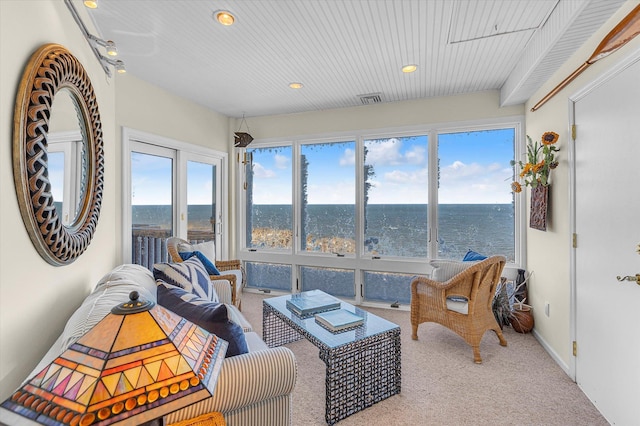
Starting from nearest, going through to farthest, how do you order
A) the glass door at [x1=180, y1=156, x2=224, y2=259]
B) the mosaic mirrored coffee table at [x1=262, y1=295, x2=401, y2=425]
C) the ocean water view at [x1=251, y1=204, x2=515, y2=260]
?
1. the mosaic mirrored coffee table at [x1=262, y1=295, x2=401, y2=425]
2. the ocean water view at [x1=251, y1=204, x2=515, y2=260]
3. the glass door at [x1=180, y1=156, x2=224, y2=259]

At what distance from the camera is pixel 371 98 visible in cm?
375

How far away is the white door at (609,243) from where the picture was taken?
1661mm

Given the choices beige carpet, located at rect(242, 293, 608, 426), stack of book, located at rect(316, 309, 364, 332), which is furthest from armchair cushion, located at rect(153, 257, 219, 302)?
beige carpet, located at rect(242, 293, 608, 426)

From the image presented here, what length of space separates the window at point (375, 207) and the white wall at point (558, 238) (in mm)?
639

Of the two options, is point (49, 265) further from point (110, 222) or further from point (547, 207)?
point (547, 207)

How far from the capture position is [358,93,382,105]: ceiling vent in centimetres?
365

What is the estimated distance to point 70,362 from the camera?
26.2 inches

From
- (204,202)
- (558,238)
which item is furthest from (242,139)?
(558,238)

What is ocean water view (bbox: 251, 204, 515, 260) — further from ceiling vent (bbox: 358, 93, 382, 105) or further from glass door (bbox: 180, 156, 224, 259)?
ceiling vent (bbox: 358, 93, 382, 105)

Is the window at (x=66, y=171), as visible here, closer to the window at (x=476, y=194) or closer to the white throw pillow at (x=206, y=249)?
the white throw pillow at (x=206, y=249)

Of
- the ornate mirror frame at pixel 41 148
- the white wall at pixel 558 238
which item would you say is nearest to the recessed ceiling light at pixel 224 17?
the ornate mirror frame at pixel 41 148

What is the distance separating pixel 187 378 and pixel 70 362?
0.25m

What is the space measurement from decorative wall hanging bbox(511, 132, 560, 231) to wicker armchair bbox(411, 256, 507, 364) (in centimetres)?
60

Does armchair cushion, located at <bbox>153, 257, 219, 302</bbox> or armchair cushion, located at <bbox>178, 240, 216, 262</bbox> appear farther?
armchair cushion, located at <bbox>178, 240, 216, 262</bbox>
